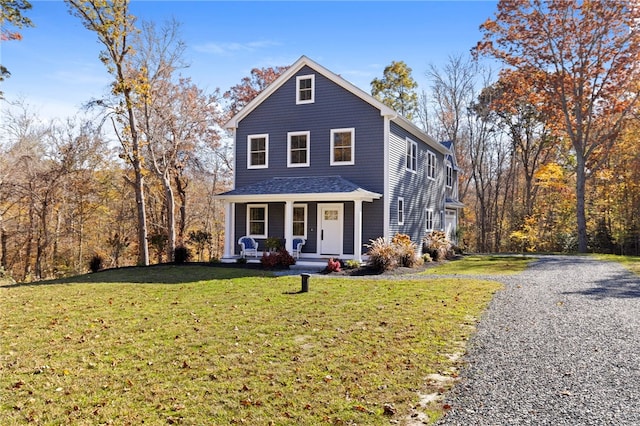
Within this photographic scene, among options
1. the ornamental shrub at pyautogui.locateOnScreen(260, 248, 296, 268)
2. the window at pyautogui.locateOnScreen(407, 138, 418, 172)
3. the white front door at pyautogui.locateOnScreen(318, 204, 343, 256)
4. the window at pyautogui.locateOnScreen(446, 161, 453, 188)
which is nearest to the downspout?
the white front door at pyautogui.locateOnScreen(318, 204, 343, 256)

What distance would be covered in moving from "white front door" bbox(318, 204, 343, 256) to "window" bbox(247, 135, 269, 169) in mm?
3496

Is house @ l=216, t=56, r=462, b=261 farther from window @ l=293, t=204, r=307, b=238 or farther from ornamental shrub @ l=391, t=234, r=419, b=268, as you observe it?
ornamental shrub @ l=391, t=234, r=419, b=268

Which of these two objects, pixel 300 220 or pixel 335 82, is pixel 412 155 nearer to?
pixel 335 82

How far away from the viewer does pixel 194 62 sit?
953 inches

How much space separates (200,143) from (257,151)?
9935 mm

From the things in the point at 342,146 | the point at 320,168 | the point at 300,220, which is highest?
the point at 342,146

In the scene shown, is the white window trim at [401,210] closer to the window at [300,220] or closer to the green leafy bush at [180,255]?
the window at [300,220]

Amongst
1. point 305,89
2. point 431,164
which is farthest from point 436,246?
point 305,89

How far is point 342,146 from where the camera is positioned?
60.1 feet

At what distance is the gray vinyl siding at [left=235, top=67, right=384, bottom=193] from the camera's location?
17.8 meters

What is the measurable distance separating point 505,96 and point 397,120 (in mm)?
11213

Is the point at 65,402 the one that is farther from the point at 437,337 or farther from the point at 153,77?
the point at 153,77

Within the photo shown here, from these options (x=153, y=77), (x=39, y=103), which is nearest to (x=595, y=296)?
(x=153, y=77)

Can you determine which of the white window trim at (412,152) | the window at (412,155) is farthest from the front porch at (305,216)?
the window at (412,155)
